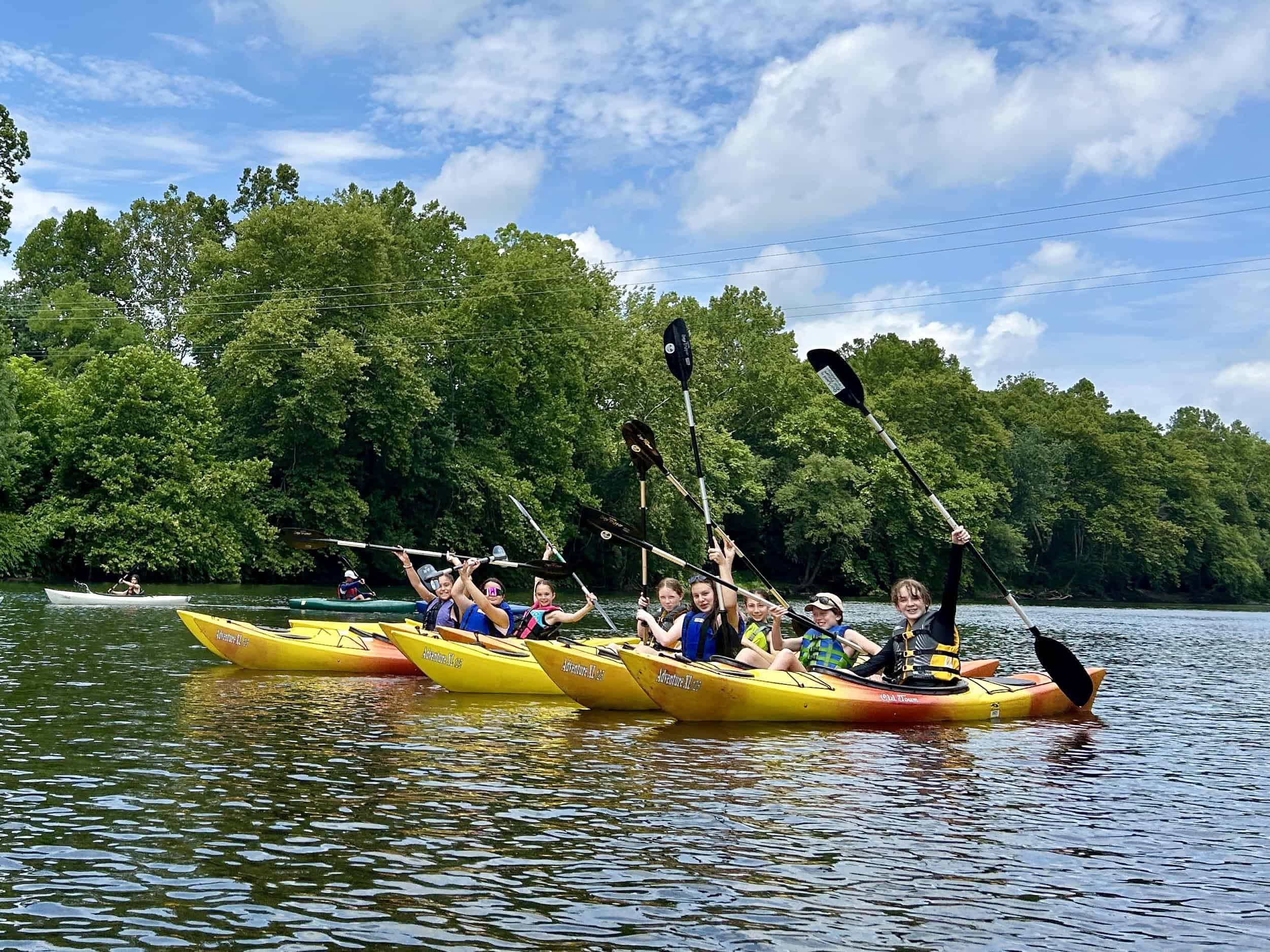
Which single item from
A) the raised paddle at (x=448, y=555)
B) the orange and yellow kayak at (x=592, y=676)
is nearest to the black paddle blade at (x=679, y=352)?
the raised paddle at (x=448, y=555)

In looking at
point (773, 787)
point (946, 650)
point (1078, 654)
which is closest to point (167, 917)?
point (773, 787)

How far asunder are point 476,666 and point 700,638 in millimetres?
3349

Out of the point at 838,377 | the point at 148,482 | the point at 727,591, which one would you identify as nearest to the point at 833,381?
the point at 838,377

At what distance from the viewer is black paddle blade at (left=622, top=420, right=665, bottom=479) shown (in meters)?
18.2

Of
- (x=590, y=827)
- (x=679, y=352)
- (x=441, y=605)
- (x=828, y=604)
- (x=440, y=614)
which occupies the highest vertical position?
(x=679, y=352)

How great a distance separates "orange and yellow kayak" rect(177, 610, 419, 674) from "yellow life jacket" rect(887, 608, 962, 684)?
6.94m

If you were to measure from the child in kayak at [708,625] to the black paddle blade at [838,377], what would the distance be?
9.54 ft

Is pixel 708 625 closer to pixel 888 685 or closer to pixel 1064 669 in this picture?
pixel 888 685

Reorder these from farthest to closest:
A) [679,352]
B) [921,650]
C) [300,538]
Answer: [300,538] → [679,352] → [921,650]

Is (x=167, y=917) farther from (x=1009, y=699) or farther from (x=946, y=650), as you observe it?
(x=1009, y=699)

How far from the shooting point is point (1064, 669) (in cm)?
1473

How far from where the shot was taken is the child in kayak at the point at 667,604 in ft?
45.4

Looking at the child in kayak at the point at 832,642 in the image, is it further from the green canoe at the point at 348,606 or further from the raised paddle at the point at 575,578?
the green canoe at the point at 348,606

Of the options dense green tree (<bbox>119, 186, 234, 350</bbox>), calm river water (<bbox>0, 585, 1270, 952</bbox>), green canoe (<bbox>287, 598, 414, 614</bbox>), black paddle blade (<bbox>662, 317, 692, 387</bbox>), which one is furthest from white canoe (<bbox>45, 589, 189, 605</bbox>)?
dense green tree (<bbox>119, 186, 234, 350</bbox>)
